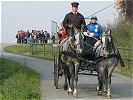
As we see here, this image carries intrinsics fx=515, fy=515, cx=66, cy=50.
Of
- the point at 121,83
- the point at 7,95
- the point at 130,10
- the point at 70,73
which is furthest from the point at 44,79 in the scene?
the point at 130,10

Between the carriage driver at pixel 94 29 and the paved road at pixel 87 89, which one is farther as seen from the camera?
the carriage driver at pixel 94 29

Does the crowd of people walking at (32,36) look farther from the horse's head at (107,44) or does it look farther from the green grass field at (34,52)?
the horse's head at (107,44)

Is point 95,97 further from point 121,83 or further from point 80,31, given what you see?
point 121,83

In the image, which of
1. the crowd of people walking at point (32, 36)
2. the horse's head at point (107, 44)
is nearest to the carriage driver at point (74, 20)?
the horse's head at point (107, 44)

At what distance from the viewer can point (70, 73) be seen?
15.1 meters

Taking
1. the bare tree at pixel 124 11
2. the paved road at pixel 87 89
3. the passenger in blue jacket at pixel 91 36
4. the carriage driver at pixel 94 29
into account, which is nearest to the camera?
the paved road at pixel 87 89

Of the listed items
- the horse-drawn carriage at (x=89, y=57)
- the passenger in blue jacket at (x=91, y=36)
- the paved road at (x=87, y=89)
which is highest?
the passenger in blue jacket at (x=91, y=36)

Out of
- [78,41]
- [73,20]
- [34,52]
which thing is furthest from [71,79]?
[34,52]

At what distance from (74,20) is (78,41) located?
1.08 m

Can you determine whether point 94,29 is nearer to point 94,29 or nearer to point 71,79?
point 94,29

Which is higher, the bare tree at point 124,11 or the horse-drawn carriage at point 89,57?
the bare tree at point 124,11

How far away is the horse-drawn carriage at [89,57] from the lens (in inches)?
573

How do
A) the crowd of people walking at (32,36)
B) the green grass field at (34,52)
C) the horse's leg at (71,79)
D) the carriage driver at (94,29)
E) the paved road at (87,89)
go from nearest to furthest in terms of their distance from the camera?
the paved road at (87,89)
the horse's leg at (71,79)
the carriage driver at (94,29)
the green grass field at (34,52)
the crowd of people walking at (32,36)

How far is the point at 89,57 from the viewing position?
49.8ft
